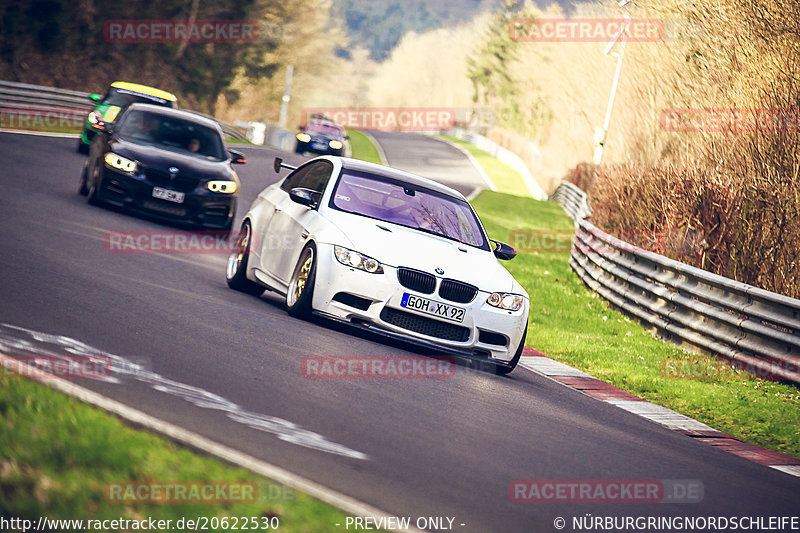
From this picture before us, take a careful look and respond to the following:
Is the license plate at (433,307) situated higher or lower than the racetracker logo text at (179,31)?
lower

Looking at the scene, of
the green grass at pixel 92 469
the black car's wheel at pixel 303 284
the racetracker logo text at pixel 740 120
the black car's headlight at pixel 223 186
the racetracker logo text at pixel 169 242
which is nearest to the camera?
the green grass at pixel 92 469

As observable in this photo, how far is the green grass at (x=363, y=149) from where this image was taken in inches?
2304

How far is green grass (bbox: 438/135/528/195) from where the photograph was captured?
57.0 m

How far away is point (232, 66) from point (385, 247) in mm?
58110

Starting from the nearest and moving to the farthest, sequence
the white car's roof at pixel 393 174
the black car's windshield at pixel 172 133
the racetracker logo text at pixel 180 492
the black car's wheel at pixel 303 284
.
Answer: the racetracker logo text at pixel 180 492, the black car's wheel at pixel 303 284, the white car's roof at pixel 393 174, the black car's windshield at pixel 172 133

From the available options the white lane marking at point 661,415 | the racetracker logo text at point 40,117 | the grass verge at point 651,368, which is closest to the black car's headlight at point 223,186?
the grass verge at point 651,368

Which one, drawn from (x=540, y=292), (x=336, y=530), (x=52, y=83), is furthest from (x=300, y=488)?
(x=52, y=83)

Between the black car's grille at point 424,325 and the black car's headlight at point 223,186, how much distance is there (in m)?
6.88

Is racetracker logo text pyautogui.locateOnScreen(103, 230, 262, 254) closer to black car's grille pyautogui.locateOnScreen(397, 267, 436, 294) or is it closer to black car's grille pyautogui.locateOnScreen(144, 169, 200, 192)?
black car's grille pyautogui.locateOnScreen(144, 169, 200, 192)

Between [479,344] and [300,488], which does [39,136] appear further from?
[300,488]

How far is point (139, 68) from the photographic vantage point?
56.4m

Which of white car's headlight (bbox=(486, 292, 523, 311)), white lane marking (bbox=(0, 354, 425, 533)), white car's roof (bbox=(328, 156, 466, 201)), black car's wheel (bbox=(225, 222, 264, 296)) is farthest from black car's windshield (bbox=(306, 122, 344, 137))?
white lane marking (bbox=(0, 354, 425, 533))

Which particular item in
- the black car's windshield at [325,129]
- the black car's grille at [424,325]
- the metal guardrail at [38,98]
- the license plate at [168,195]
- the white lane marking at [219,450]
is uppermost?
the black car's windshield at [325,129]

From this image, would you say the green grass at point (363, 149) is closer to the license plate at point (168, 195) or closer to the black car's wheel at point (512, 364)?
the license plate at point (168, 195)
